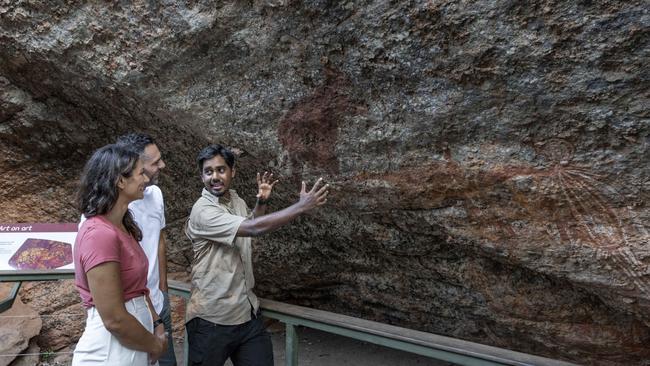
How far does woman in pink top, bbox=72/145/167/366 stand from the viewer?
5.23 ft

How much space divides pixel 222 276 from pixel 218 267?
0.16 feet

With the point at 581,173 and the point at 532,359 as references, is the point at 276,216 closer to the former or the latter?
the point at 532,359

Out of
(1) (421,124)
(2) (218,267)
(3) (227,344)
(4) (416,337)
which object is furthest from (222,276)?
(1) (421,124)

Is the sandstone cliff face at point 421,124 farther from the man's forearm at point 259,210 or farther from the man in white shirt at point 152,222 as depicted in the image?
the man in white shirt at point 152,222

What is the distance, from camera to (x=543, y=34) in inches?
85.7

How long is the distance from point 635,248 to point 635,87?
2.42 feet

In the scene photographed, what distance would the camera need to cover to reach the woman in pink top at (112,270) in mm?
1593

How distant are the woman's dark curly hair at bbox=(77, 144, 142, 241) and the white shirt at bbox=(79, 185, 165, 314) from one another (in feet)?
2.78

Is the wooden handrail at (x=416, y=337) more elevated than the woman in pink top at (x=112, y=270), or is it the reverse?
the woman in pink top at (x=112, y=270)

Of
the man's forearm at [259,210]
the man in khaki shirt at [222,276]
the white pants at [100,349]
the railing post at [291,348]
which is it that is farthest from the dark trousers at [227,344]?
the white pants at [100,349]

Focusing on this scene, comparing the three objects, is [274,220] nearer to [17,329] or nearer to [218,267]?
[218,267]

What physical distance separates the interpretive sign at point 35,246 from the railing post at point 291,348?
1.73 m

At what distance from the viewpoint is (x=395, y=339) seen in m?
2.47

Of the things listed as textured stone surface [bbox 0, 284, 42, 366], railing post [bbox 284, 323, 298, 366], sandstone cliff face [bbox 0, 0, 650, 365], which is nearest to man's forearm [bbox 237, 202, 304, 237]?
sandstone cliff face [bbox 0, 0, 650, 365]
